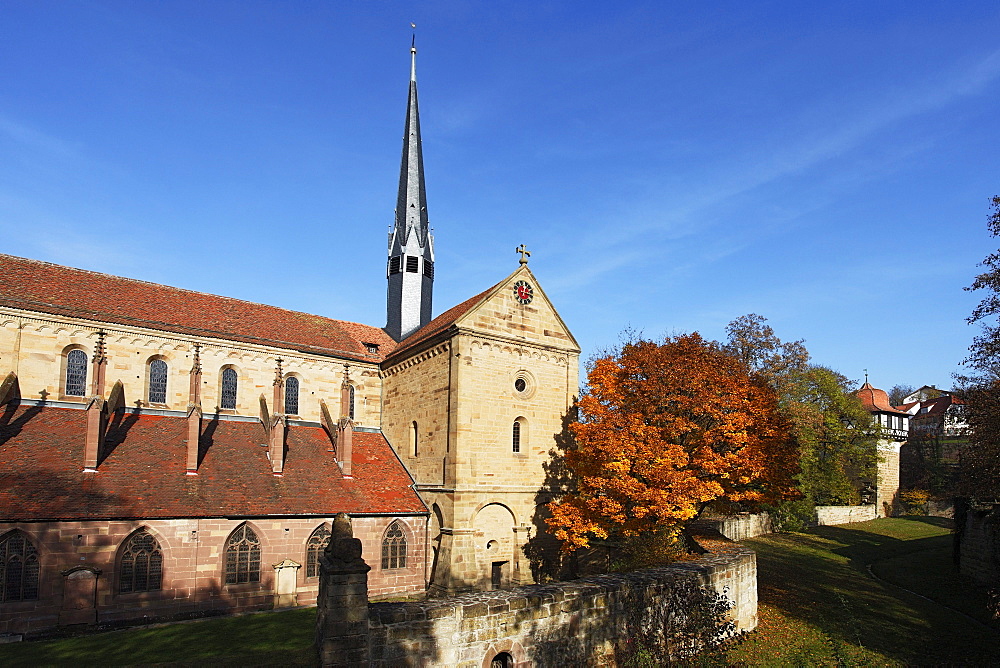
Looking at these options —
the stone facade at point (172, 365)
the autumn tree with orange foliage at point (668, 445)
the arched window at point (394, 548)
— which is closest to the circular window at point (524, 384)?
the autumn tree with orange foliage at point (668, 445)

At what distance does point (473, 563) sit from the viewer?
23.3 meters

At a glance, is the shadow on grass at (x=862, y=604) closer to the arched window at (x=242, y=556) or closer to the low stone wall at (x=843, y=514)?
the low stone wall at (x=843, y=514)

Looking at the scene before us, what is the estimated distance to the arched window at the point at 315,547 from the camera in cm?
2231

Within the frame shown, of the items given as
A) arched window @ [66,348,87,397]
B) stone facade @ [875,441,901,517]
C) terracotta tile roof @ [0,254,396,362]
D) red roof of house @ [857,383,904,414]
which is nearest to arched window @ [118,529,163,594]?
Answer: arched window @ [66,348,87,397]

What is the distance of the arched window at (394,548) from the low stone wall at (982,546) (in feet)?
68.2

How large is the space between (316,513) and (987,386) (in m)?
22.7

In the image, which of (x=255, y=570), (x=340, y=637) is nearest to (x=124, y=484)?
(x=255, y=570)

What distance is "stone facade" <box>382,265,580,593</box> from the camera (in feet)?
77.2

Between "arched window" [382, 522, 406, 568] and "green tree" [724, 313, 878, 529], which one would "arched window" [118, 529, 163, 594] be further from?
"green tree" [724, 313, 878, 529]

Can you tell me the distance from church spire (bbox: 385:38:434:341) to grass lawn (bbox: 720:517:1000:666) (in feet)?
70.9

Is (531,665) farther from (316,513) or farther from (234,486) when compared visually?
(234,486)

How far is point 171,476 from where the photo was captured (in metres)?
21.6

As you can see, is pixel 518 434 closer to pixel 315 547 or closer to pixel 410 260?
pixel 315 547

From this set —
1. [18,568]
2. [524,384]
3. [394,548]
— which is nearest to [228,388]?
[18,568]
